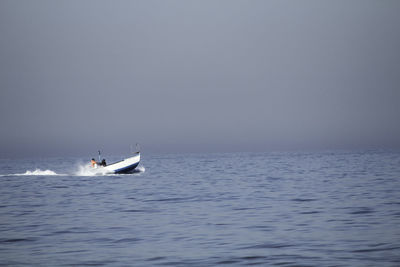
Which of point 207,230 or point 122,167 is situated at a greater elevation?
point 122,167

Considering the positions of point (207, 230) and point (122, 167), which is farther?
point (122, 167)

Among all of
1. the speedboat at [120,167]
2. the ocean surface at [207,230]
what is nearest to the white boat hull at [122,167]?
the speedboat at [120,167]

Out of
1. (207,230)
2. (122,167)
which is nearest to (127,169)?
(122,167)

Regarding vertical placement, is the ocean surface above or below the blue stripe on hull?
below

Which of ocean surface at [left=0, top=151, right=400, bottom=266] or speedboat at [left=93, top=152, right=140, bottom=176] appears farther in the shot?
speedboat at [left=93, top=152, right=140, bottom=176]

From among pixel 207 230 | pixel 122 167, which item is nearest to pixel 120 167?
pixel 122 167

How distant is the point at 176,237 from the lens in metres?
18.5

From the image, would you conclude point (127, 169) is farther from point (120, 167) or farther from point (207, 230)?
point (207, 230)

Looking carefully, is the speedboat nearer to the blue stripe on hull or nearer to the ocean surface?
the blue stripe on hull

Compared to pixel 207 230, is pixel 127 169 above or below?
above

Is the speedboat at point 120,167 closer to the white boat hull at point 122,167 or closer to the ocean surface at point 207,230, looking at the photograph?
the white boat hull at point 122,167

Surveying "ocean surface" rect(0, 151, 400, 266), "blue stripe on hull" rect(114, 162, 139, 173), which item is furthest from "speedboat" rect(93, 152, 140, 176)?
"ocean surface" rect(0, 151, 400, 266)

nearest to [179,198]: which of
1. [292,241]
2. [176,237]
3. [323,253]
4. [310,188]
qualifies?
[310,188]

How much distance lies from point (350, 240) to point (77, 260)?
375 inches
